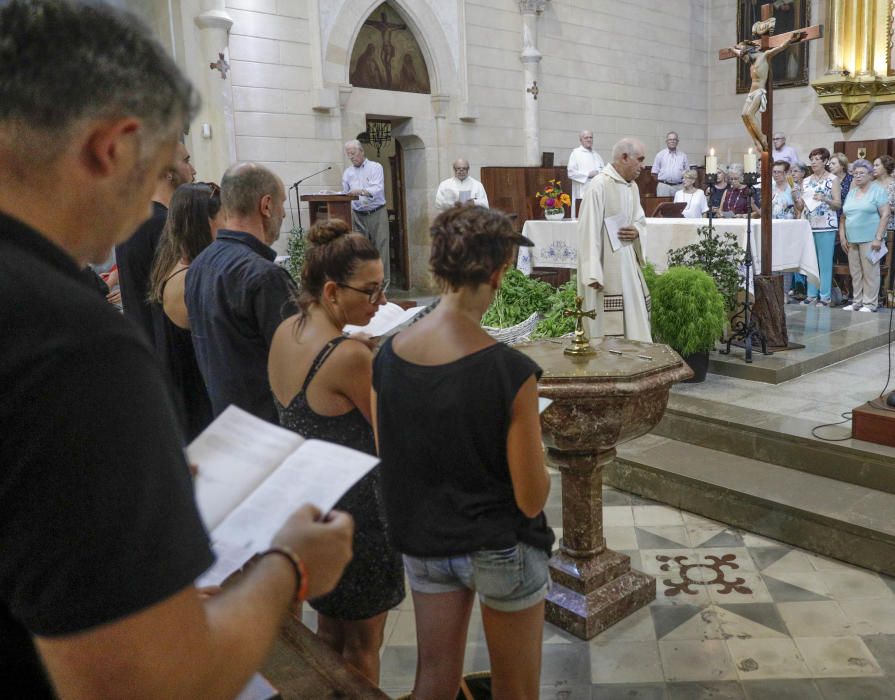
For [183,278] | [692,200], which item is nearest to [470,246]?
[183,278]

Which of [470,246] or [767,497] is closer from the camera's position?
[470,246]

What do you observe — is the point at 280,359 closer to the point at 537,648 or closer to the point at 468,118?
the point at 537,648

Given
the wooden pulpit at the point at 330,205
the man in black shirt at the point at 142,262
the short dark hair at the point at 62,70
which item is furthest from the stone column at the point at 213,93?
the short dark hair at the point at 62,70

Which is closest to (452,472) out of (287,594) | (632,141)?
(287,594)

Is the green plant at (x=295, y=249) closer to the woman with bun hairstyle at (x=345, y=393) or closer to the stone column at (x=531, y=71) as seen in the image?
the stone column at (x=531, y=71)

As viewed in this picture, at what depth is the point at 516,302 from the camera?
243 inches

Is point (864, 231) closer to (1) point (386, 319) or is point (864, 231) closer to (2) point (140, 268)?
(1) point (386, 319)

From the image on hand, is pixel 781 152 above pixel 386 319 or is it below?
above

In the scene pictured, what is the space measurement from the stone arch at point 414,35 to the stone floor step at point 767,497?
6.67 m

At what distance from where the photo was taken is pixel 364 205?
363 inches

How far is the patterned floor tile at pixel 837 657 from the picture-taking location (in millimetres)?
2541

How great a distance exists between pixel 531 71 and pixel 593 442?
9703mm

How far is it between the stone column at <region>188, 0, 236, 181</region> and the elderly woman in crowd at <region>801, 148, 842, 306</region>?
20.5ft

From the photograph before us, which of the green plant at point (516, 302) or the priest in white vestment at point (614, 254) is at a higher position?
the priest in white vestment at point (614, 254)
